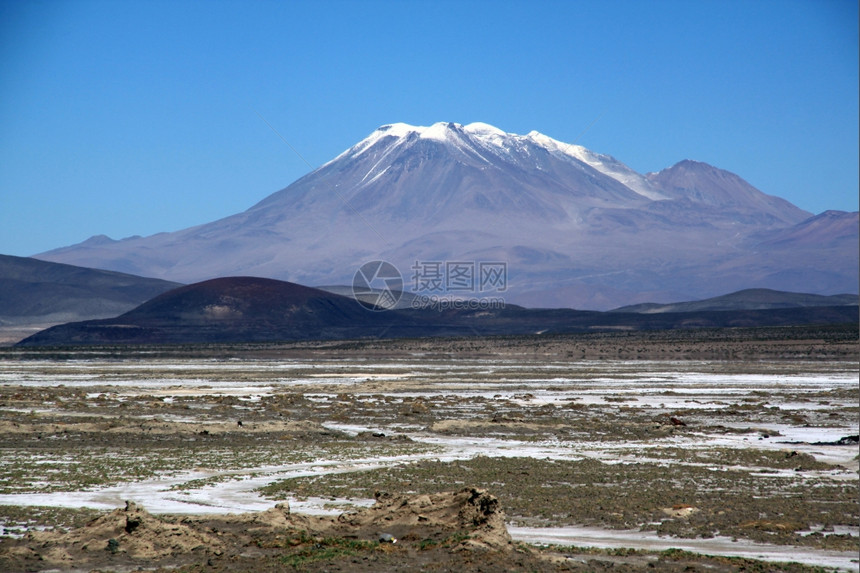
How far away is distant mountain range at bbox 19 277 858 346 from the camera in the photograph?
12694 centimetres

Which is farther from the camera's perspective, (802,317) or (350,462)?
(802,317)

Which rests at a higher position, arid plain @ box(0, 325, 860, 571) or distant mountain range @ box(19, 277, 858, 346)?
distant mountain range @ box(19, 277, 858, 346)

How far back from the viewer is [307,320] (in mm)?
140000

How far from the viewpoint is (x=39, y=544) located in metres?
12.7

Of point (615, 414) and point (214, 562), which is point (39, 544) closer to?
point (214, 562)

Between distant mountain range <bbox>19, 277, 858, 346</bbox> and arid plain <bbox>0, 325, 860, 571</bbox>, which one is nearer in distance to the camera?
arid plain <bbox>0, 325, 860, 571</bbox>

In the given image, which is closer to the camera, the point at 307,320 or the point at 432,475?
the point at 432,475

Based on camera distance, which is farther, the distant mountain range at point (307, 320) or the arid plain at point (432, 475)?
the distant mountain range at point (307, 320)

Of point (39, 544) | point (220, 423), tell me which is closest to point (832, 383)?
point (220, 423)

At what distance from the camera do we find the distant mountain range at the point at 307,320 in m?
127

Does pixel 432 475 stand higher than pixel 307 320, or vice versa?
pixel 307 320

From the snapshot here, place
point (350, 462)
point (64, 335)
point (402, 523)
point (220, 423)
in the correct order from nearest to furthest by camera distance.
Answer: point (402, 523)
point (350, 462)
point (220, 423)
point (64, 335)

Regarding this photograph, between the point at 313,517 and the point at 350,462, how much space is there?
7.07 m

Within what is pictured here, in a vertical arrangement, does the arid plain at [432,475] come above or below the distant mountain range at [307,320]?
below
